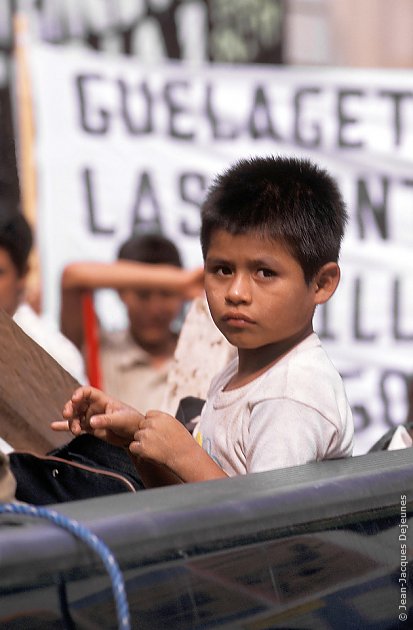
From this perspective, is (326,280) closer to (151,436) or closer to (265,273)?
(265,273)

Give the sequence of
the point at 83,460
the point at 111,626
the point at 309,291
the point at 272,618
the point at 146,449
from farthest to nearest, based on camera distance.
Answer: the point at 309,291, the point at 83,460, the point at 146,449, the point at 272,618, the point at 111,626

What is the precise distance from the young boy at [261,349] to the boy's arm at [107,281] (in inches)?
80.9

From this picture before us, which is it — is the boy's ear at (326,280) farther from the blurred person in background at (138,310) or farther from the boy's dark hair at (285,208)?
the blurred person in background at (138,310)

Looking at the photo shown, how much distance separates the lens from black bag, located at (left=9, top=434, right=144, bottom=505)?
1669mm

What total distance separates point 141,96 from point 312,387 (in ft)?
10.3

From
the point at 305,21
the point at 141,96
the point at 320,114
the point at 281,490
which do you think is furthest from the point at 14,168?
the point at 281,490

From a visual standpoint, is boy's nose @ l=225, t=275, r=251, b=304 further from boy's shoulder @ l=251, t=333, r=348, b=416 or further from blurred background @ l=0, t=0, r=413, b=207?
blurred background @ l=0, t=0, r=413, b=207

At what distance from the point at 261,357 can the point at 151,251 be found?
250 cm

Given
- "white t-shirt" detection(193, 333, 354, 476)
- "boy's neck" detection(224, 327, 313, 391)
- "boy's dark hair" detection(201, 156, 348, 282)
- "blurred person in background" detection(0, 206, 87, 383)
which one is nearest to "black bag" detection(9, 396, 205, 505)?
"white t-shirt" detection(193, 333, 354, 476)

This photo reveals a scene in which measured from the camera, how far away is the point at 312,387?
1.79 metres

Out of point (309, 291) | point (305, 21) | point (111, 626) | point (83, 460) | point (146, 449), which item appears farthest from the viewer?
point (305, 21)

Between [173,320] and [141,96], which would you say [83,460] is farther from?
[141,96]

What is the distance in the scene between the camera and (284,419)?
1.70 m

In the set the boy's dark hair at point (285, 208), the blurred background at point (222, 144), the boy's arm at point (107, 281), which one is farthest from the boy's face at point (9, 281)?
the boy's dark hair at point (285, 208)
